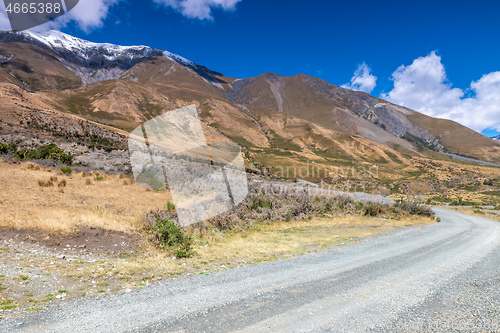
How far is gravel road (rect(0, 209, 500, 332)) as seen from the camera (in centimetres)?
383

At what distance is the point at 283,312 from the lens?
4277 mm

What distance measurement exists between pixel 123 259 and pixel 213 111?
129 metres

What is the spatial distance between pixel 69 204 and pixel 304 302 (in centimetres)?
1086

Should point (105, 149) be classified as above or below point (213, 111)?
below

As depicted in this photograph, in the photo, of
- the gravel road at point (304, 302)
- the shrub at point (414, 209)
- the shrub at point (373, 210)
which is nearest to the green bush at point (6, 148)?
the gravel road at point (304, 302)

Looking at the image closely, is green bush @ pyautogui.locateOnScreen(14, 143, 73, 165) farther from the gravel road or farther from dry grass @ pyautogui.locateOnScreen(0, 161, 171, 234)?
the gravel road

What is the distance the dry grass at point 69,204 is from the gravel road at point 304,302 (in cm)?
458

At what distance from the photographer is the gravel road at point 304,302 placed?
383cm

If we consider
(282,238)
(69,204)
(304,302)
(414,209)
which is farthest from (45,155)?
(414,209)

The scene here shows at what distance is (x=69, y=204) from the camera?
10625mm

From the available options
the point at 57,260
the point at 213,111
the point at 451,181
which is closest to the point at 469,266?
the point at 57,260

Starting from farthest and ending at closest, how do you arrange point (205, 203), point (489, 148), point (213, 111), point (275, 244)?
point (489, 148) < point (213, 111) < point (205, 203) < point (275, 244)

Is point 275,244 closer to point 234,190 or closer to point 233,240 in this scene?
point 233,240

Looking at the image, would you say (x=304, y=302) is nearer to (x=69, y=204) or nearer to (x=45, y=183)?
(x=69, y=204)
